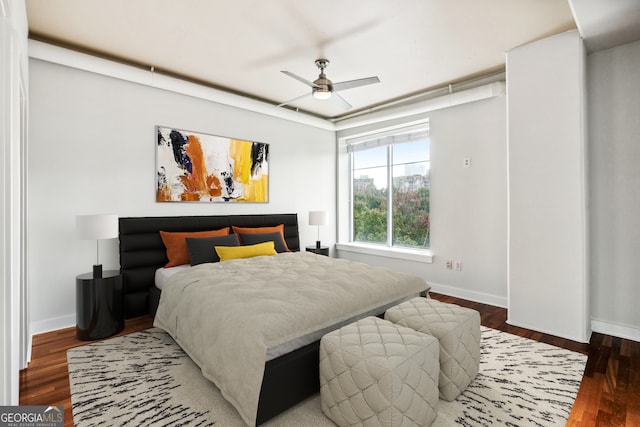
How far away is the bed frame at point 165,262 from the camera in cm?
177

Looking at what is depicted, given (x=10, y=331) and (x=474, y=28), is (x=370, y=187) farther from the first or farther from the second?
(x=10, y=331)

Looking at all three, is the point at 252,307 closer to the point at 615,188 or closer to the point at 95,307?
the point at 95,307

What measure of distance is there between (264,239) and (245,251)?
1.50 feet

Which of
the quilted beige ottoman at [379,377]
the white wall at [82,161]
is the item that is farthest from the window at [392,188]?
the quilted beige ottoman at [379,377]

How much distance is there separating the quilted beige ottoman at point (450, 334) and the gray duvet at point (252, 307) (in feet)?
0.99

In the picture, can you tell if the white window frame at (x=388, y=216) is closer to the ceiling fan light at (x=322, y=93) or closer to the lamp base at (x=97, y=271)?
the ceiling fan light at (x=322, y=93)

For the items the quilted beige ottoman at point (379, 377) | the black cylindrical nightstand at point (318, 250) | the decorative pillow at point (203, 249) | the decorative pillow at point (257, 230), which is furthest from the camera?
the black cylindrical nightstand at point (318, 250)

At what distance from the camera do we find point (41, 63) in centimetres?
295

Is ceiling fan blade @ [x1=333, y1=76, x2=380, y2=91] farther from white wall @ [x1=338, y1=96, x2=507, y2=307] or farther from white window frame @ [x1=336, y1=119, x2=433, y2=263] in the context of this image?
white window frame @ [x1=336, y1=119, x2=433, y2=263]

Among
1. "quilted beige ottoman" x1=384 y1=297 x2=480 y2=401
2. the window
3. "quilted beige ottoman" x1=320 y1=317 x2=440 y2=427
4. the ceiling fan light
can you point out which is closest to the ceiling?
the ceiling fan light

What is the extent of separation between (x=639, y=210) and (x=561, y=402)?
2041mm

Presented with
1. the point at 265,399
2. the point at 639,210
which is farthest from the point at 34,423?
the point at 639,210

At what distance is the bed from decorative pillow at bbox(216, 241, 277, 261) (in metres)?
0.24

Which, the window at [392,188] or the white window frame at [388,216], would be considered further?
the window at [392,188]
